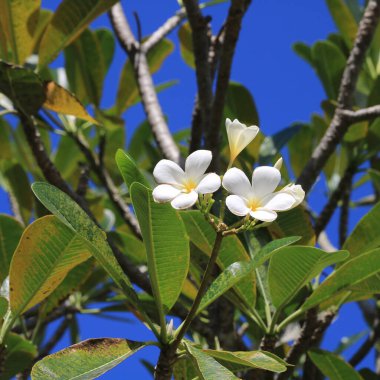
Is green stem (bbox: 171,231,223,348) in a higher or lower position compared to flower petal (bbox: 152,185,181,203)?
lower

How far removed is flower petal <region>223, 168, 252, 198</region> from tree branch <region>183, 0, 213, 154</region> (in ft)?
2.70

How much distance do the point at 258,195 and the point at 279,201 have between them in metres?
0.03

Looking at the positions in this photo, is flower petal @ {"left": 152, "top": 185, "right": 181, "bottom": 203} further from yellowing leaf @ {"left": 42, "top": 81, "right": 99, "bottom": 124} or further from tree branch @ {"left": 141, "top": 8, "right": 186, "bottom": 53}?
tree branch @ {"left": 141, "top": 8, "right": 186, "bottom": 53}

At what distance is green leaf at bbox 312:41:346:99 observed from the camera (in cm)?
217

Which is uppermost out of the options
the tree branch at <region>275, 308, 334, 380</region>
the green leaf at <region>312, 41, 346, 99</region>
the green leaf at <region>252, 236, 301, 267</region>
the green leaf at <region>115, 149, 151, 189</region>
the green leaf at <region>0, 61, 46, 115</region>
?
the green leaf at <region>0, 61, 46, 115</region>

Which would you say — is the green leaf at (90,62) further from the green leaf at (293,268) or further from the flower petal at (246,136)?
the flower petal at (246,136)

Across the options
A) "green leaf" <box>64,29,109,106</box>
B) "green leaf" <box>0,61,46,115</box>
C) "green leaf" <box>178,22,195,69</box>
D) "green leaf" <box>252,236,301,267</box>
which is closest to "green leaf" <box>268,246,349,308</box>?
"green leaf" <box>252,236,301,267</box>

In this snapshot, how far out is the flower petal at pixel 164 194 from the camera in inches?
35.9

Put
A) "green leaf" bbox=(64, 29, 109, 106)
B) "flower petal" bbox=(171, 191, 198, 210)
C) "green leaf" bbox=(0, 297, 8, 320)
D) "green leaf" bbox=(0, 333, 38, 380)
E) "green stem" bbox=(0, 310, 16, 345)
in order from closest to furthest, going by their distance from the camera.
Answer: "flower petal" bbox=(171, 191, 198, 210) < "green leaf" bbox=(0, 297, 8, 320) < "green stem" bbox=(0, 310, 16, 345) < "green leaf" bbox=(0, 333, 38, 380) < "green leaf" bbox=(64, 29, 109, 106)

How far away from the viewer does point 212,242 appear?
1.28m

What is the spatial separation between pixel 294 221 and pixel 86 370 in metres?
0.65

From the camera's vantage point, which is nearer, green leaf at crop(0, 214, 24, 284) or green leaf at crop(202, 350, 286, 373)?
green leaf at crop(202, 350, 286, 373)

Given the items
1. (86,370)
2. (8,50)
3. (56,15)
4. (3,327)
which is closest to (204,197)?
(86,370)

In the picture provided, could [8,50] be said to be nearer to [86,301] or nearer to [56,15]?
[56,15]
